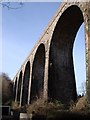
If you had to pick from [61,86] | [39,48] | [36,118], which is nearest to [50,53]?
[61,86]

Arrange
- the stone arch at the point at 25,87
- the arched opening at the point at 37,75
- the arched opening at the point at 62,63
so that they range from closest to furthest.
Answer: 1. the arched opening at the point at 62,63
2. the arched opening at the point at 37,75
3. the stone arch at the point at 25,87

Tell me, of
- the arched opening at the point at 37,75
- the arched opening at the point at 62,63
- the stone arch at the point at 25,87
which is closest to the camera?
the arched opening at the point at 62,63

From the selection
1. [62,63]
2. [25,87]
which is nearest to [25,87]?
[25,87]

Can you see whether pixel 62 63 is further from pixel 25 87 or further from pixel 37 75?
pixel 25 87

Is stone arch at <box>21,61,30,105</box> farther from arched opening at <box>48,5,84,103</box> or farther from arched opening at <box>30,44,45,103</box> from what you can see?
arched opening at <box>48,5,84,103</box>

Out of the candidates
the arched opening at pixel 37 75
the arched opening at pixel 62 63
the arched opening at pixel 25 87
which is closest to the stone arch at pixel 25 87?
the arched opening at pixel 25 87

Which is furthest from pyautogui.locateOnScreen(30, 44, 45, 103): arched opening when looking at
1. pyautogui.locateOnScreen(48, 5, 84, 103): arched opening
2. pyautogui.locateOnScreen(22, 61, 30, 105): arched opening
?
pyautogui.locateOnScreen(48, 5, 84, 103): arched opening

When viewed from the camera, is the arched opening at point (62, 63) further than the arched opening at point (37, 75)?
No

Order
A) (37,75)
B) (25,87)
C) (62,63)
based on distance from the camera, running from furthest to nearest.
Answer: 1. (25,87)
2. (37,75)
3. (62,63)

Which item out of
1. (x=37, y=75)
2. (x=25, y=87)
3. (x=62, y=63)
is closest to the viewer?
(x=62, y=63)

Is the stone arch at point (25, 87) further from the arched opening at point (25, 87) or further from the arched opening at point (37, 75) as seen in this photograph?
the arched opening at point (37, 75)

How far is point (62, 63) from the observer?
53.7 ft

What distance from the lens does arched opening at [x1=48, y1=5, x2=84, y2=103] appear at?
1552 cm

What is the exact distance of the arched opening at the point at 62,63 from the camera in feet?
50.9
